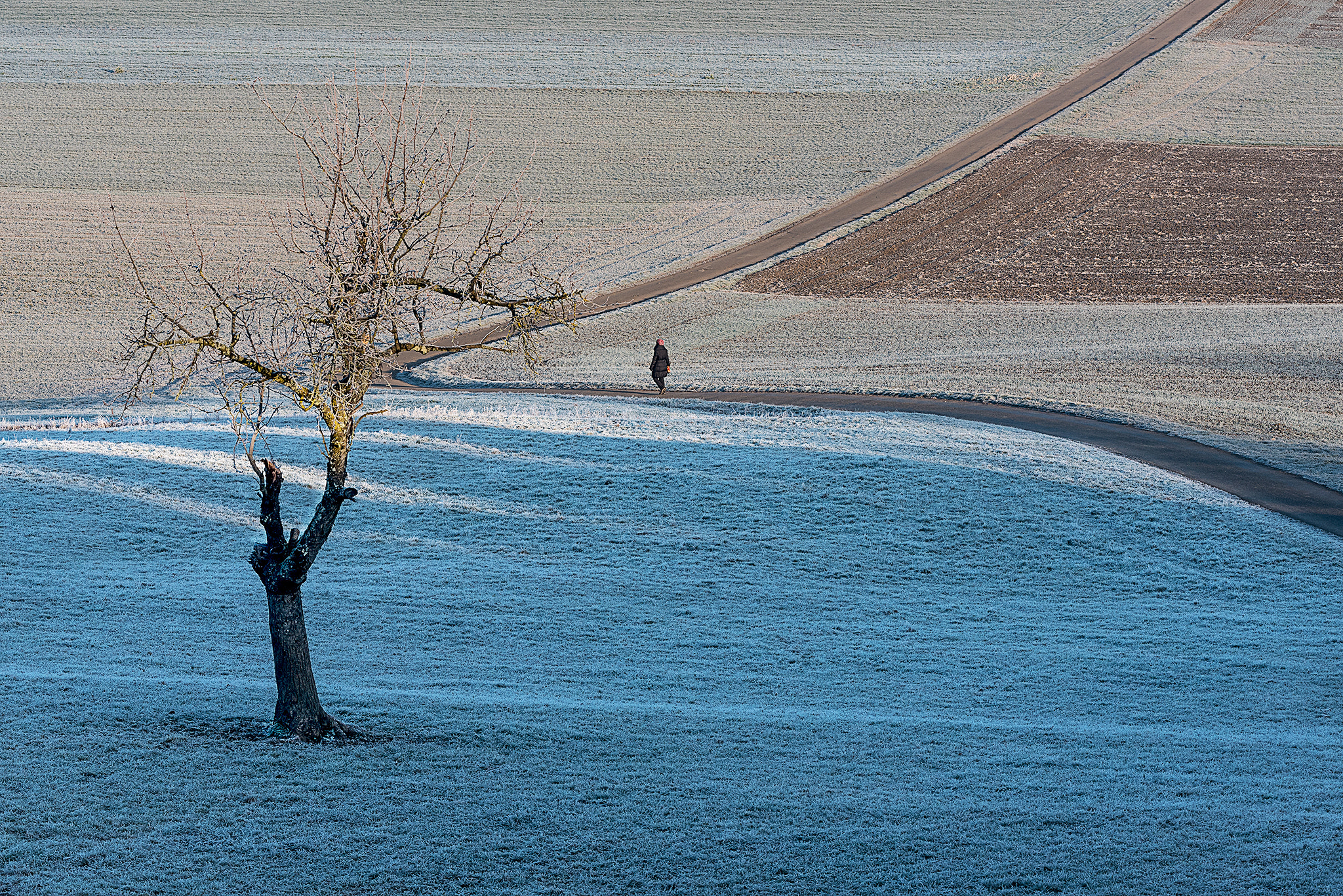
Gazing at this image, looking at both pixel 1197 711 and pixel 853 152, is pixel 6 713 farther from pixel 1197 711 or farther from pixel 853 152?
pixel 853 152

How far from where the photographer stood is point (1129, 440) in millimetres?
28547

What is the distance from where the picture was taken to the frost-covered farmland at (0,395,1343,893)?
35.0ft

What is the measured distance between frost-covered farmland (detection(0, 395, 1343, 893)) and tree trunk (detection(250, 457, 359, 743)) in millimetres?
508

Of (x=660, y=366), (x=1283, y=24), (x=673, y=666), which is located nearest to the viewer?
(x=673, y=666)

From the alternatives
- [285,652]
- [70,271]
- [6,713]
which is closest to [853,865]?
[285,652]

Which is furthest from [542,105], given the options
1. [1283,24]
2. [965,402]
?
[1283,24]

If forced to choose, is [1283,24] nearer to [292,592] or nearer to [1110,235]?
[1110,235]

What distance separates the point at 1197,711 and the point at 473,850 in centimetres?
906

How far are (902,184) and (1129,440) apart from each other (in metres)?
33.3

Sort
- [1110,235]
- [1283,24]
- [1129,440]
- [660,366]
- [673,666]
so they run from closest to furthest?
[673,666] < [1129,440] < [660,366] < [1110,235] < [1283,24]

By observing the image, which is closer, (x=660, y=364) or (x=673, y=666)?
(x=673, y=666)

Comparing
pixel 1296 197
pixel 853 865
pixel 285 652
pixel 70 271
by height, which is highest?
pixel 1296 197

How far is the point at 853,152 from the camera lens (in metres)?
63.6

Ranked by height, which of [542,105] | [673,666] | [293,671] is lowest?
[673,666]
